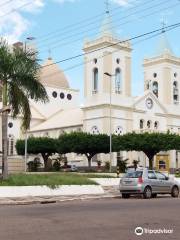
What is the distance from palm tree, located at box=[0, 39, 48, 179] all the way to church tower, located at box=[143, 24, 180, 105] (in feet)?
187

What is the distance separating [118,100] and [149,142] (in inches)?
608

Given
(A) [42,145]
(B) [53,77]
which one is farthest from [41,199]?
(B) [53,77]

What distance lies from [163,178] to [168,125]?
5568 centimetres

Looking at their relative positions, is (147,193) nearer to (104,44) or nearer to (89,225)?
(89,225)

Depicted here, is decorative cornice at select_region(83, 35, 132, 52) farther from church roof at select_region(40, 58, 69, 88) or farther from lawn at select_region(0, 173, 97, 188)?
lawn at select_region(0, 173, 97, 188)

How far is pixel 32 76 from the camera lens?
27.9m

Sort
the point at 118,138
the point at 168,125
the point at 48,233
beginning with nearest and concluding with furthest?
the point at 48,233, the point at 118,138, the point at 168,125

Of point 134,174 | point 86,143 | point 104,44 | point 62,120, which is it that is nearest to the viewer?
point 134,174

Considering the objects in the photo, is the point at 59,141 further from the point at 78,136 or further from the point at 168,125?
the point at 168,125

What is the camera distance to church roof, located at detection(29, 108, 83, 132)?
82812 mm

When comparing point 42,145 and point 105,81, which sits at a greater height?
point 105,81

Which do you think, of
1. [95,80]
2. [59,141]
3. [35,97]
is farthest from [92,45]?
[35,97]

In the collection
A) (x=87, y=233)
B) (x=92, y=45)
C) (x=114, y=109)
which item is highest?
(x=92, y=45)

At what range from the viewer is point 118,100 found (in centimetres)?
7331
